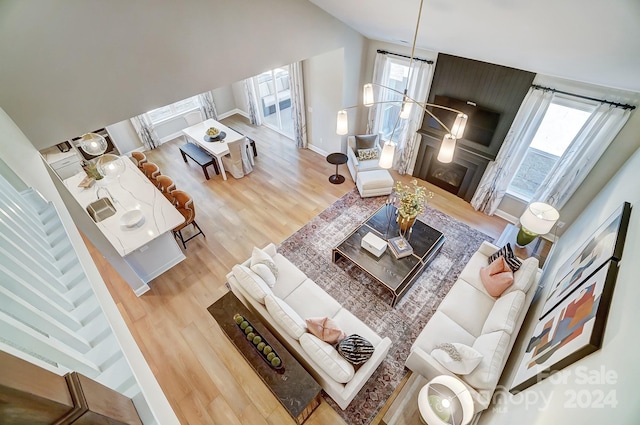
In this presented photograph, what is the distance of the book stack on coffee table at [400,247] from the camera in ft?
13.5

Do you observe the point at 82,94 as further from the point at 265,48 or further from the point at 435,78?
the point at 435,78

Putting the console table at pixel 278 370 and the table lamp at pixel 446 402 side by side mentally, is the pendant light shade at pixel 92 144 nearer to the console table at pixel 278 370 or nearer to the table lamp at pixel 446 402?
the console table at pixel 278 370

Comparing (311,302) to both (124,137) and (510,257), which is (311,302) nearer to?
(510,257)

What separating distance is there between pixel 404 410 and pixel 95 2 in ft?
16.0

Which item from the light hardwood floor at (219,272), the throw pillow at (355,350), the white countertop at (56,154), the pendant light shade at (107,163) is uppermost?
the pendant light shade at (107,163)

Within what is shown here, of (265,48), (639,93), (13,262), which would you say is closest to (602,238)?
(639,93)

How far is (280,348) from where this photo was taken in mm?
3072

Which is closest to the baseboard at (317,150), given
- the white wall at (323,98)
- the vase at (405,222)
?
the white wall at (323,98)

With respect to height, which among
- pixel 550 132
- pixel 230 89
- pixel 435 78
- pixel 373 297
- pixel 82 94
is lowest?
pixel 373 297

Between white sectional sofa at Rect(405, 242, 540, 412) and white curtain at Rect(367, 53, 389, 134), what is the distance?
12.0 ft

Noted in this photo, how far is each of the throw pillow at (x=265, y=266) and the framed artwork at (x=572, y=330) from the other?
2.66 metres

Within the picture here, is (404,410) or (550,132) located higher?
(550,132)

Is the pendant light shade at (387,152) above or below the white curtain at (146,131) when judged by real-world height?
above

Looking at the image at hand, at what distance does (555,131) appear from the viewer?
4340 mm
